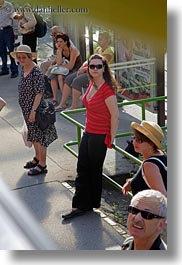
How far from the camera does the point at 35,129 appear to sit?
20.2 ft

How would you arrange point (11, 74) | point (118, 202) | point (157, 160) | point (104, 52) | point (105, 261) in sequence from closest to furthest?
point (157, 160)
point (105, 261)
point (118, 202)
point (104, 52)
point (11, 74)

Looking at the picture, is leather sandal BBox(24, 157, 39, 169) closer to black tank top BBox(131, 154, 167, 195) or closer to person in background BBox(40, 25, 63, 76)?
person in background BBox(40, 25, 63, 76)

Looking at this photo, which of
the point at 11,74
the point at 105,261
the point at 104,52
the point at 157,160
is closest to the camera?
the point at 157,160

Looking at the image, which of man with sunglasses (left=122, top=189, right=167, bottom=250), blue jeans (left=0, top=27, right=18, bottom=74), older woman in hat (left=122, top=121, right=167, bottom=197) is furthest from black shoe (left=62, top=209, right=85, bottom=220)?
blue jeans (left=0, top=27, right=18, bottom=74)

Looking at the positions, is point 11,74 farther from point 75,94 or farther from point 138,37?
point 138,37

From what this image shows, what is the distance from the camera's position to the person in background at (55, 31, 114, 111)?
6203mm

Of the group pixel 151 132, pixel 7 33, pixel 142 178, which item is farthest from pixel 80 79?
pixel 142 178

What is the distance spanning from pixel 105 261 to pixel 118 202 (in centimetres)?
88

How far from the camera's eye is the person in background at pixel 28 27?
5.66m

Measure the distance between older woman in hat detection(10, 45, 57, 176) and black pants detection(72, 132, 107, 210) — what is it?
782 mm

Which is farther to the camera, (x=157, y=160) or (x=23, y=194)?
(x=23, y=194)

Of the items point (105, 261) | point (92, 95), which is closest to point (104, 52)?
point (92, 95)

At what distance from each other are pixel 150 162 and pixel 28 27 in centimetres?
224

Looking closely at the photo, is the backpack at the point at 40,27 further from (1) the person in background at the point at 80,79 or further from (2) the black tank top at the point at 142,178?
(2) the black tank top at the point at 142,178
